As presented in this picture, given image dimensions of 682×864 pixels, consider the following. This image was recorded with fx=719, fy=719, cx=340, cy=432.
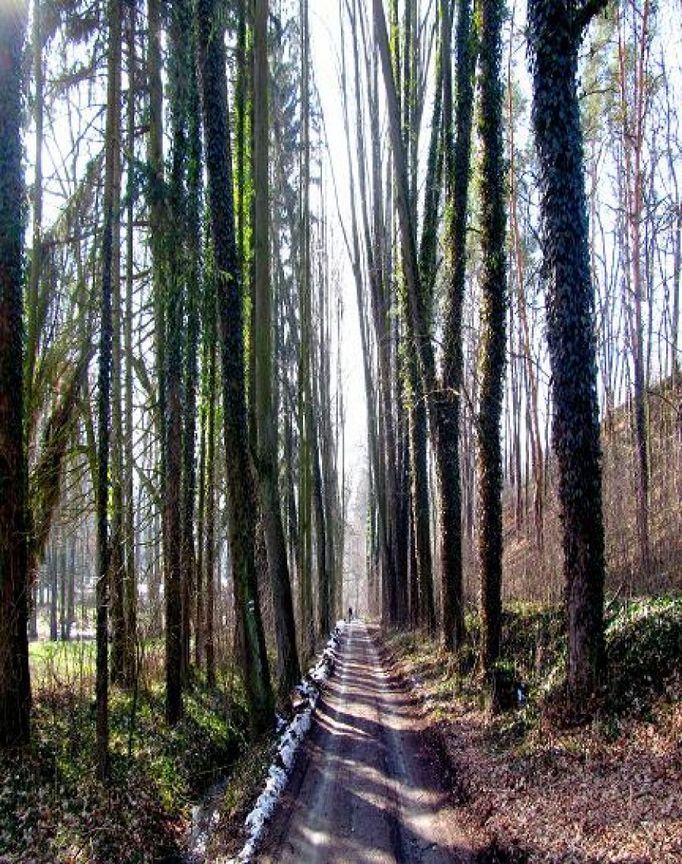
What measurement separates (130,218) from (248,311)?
492 cm

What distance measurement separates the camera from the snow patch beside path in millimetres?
5898

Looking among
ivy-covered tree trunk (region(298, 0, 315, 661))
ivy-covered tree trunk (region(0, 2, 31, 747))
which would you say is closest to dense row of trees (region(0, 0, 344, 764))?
ivy-covered tree trunk (region(0, 2, 31, 747))

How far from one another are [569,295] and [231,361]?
168 inches

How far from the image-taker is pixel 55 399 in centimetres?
995

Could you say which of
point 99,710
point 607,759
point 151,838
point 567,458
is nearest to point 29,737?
point 99,710

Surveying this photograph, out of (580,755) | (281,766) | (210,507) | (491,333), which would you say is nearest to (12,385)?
(281,766)

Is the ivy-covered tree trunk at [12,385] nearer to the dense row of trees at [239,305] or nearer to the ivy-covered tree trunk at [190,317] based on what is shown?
the dense row of trees at [239,305]

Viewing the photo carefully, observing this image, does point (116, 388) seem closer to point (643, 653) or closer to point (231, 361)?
point (231, 361)

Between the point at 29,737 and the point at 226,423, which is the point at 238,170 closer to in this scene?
the point at 226,423

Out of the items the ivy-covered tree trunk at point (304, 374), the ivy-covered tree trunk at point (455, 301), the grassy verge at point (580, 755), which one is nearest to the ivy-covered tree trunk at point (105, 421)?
the grassy verge at point (580, 755)

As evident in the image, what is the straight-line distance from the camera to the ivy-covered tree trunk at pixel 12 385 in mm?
7336

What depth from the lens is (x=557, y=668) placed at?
8172mm

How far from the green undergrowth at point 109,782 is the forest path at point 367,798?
1.12 meters

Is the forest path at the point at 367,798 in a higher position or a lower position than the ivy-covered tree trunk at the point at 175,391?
lower
